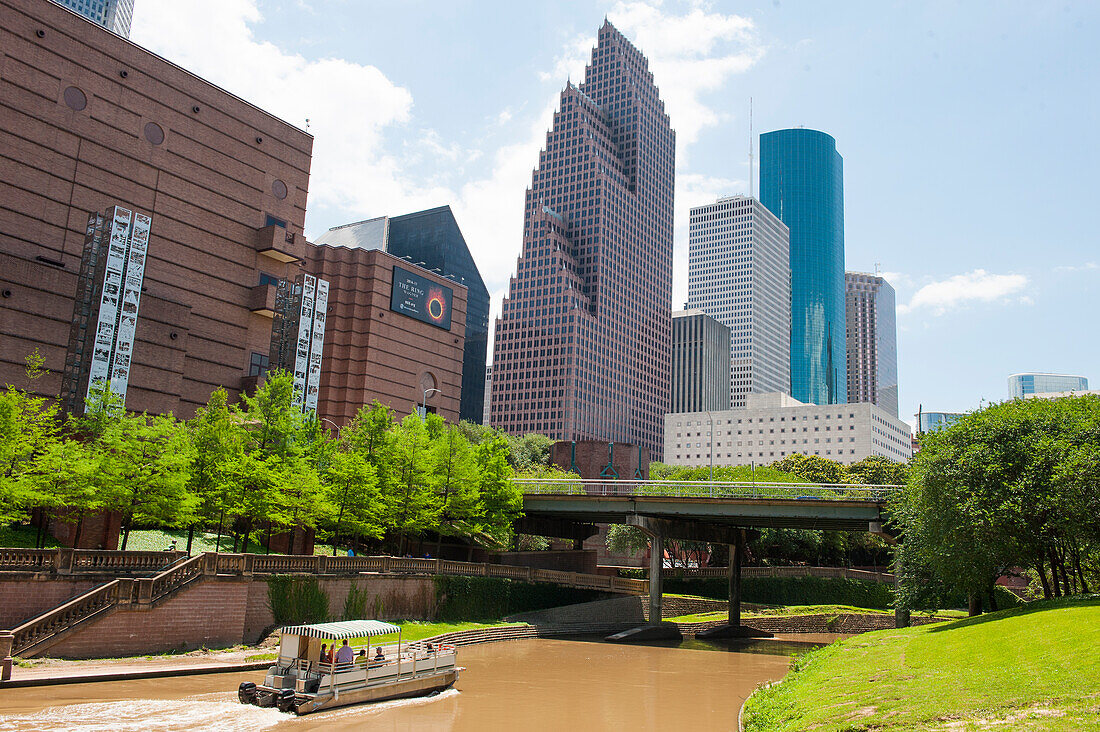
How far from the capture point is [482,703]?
3073cm

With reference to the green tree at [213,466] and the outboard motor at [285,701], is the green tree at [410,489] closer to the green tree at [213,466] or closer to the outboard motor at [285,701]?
the green tree at [213,466]

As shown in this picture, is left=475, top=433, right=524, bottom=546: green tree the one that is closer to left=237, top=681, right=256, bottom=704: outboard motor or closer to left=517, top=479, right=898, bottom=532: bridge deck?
left=517, top=479, right=898, bottom=532: bridge deck

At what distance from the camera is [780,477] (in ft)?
348

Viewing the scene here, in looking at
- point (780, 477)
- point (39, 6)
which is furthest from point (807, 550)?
point (39, 6)

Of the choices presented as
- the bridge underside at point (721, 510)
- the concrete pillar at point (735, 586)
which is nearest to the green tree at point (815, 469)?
the concrete pillar at point (735, 586)

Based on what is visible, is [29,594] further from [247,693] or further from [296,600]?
[296,600]

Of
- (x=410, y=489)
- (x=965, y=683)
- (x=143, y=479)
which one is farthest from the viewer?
(x=410, y=489)

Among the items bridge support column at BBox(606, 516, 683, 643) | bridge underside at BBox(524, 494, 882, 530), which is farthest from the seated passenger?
bridge underside at BBox(524, 494, 882, 530)

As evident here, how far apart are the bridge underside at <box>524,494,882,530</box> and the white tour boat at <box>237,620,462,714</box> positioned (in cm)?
3261

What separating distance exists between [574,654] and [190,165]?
52.5 m

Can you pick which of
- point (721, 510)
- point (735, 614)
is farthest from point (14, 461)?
point (735, 614)

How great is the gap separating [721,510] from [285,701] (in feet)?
135

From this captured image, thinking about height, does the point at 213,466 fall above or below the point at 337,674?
above

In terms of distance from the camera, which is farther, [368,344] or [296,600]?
[368,344]
